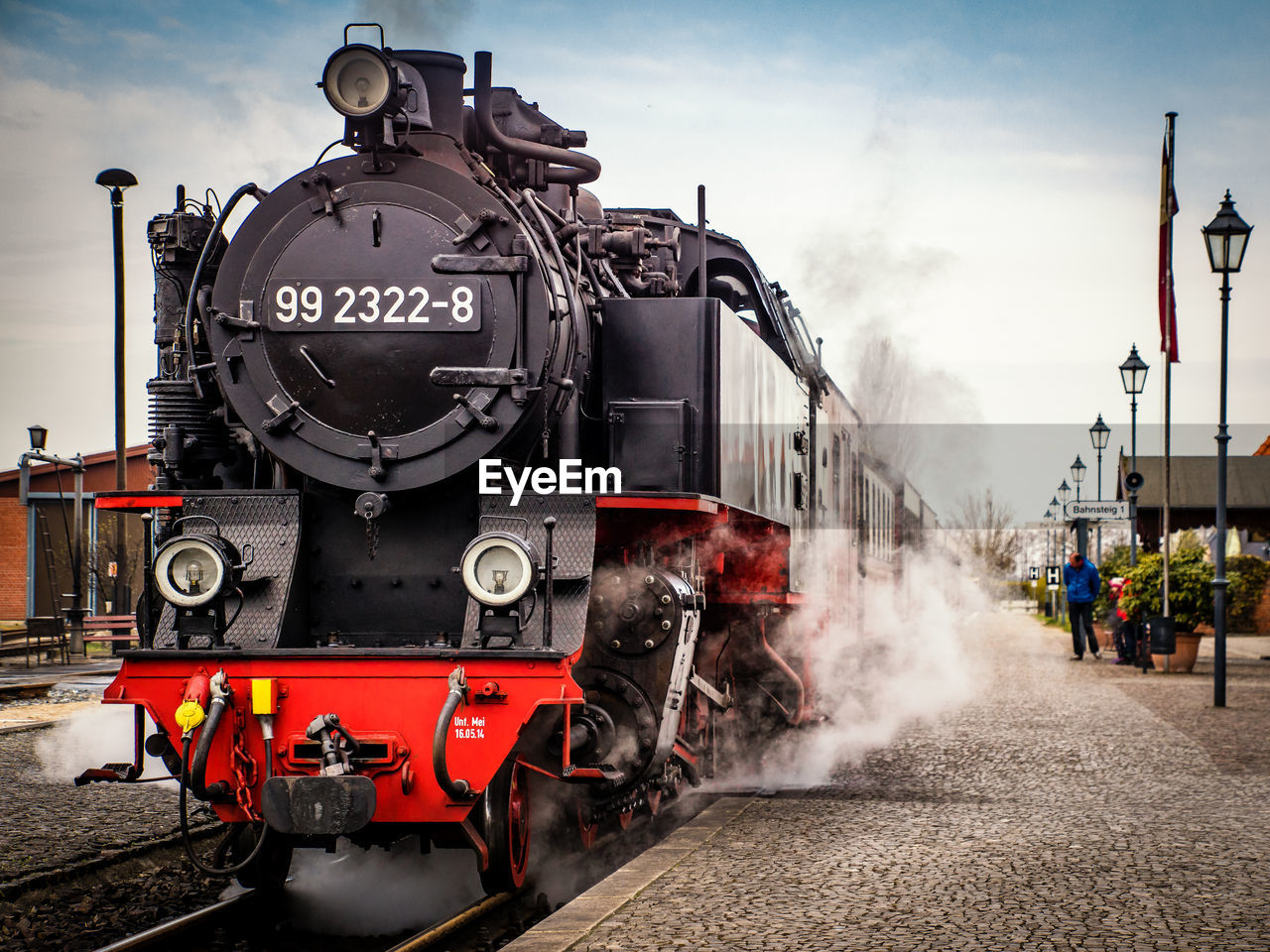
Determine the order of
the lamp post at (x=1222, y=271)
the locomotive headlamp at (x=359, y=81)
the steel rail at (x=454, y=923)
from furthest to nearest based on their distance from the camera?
the lamp post at (x=1222, y=271)
the locomotive headlamp at (x=359, y=81)
the steel rail at (x=454, y=923)

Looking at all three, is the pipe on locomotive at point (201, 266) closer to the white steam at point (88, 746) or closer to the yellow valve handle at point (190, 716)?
the yellow valve handle at point (190, 716)

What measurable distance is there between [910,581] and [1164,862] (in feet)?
48.3

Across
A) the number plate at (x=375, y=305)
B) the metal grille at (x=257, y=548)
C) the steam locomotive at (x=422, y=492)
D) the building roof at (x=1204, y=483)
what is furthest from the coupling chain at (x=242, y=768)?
the building roof at (x=1204, y=483)

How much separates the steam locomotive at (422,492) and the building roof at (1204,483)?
111 ft

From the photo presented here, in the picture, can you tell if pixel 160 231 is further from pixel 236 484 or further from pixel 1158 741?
pixel 1158 741

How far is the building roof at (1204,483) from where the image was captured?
128 feet

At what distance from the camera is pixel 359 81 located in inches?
205

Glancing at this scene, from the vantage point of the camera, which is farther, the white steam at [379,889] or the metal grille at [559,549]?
the white steam at [379,889]

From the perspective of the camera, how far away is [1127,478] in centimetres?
1905

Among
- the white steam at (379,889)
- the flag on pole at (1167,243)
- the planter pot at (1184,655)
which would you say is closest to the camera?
the white steam at (379,889)

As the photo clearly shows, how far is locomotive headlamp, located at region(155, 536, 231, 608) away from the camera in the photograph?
4.81 meters

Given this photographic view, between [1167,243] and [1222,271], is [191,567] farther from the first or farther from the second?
[1167,243]

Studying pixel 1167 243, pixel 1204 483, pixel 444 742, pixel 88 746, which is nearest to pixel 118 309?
pixel 88 746

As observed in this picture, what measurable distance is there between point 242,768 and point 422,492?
4.14ft
